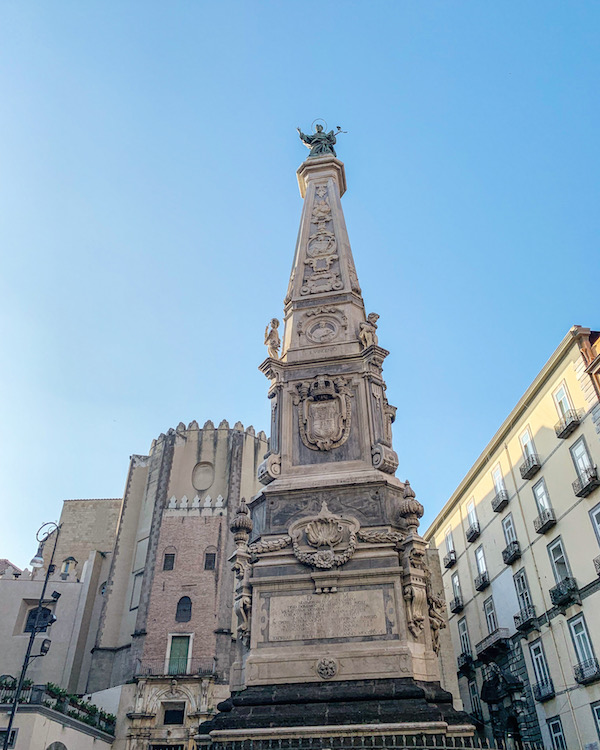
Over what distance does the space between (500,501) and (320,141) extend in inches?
681

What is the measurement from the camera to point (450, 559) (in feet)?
116

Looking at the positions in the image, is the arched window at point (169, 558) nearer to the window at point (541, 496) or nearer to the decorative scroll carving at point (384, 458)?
the window at point (541, 496)

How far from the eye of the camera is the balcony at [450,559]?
1384 inches

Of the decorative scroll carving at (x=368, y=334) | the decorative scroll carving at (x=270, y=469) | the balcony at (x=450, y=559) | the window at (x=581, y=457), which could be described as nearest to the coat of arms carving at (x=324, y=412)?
the decorative scroll carving at (x=270, y=469)

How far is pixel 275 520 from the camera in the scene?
13.7 m

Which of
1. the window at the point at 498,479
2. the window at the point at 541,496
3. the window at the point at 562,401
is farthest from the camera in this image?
the window at the point at 498,479

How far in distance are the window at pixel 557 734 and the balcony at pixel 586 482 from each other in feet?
26.4

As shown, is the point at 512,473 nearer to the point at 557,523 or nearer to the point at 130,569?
the point at 557,523

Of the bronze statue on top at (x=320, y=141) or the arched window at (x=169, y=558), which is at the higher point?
the bronze statue on top at (x=320, y=141)

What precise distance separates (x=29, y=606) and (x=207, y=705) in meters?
13.3

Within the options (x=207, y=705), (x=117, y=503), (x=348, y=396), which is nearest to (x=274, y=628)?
(x=348, y=396)

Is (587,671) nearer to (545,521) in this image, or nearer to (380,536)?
(545,521)

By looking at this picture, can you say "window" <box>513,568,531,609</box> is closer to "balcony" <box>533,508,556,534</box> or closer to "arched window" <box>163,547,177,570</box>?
"balcony" <box>533,508,556,534</box>

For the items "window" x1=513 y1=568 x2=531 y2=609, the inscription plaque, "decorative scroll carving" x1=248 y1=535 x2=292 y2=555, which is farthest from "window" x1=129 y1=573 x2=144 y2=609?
the inscription plaque
